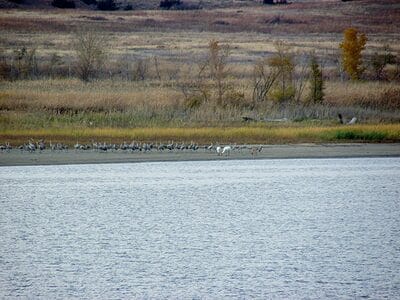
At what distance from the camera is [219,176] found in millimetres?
23078

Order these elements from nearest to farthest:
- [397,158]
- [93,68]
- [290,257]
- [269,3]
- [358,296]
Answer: [358,296] < [290,257] < [397,158] < [93,68] < [269,3]

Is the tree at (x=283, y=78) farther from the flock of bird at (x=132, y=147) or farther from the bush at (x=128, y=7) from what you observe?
the bush at (x=128, y=7)

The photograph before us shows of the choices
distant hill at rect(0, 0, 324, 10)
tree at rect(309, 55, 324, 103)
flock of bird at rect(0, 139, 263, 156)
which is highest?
tree at rect(309, 55, 324, 103)

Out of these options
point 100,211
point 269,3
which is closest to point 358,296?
point 100,211

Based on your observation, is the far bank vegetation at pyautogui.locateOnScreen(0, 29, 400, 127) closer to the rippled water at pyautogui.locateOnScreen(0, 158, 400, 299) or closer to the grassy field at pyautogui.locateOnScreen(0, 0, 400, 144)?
the grassy field at pyautogui.locateOnScreen(0, 0, 400, 144)

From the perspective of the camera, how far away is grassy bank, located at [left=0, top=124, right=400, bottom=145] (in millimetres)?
27312

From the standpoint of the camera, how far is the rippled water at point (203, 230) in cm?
1263

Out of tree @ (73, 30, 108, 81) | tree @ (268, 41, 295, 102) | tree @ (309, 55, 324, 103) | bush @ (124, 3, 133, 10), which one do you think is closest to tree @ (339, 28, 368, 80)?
tree @ (268, 41, 295, 102)

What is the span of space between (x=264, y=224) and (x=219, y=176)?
6.25 metres

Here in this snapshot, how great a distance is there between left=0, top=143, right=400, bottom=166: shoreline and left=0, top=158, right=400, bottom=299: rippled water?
416mm

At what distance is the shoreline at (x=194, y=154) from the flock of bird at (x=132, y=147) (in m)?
0.14

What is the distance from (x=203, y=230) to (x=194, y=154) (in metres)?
9.29

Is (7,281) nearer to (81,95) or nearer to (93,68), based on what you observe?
(81,95)

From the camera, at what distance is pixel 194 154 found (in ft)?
83.7
